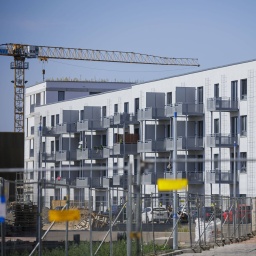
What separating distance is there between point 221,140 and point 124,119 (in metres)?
15.3

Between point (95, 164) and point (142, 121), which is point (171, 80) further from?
point (95, 164)

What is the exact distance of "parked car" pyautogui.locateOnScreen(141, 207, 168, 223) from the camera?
3423 centimetres

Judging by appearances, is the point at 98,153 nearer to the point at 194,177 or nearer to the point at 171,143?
the point at 171,143

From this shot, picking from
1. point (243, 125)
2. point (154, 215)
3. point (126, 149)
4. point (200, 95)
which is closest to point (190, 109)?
point (200, 95)

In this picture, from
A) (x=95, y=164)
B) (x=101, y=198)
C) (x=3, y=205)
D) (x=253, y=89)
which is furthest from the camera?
(x=95, y=164)

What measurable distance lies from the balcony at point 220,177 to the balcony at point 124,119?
14024mm

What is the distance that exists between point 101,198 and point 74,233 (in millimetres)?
6331

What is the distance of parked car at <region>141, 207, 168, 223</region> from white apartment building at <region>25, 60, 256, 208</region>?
2178 centimetres

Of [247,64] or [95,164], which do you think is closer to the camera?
[247,64]

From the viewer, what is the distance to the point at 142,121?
292 feet

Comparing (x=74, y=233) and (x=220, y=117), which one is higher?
(x=220, y=117)

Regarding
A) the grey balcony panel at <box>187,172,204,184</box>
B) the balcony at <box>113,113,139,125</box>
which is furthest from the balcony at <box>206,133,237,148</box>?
the balcony at <box>113,113,139,125</box>

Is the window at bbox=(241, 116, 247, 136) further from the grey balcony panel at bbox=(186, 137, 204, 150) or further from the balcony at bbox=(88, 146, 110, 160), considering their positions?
the balcony at bbox=(88, 146, 110, 160)

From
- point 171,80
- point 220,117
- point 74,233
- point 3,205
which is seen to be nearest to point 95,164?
point 171,80
